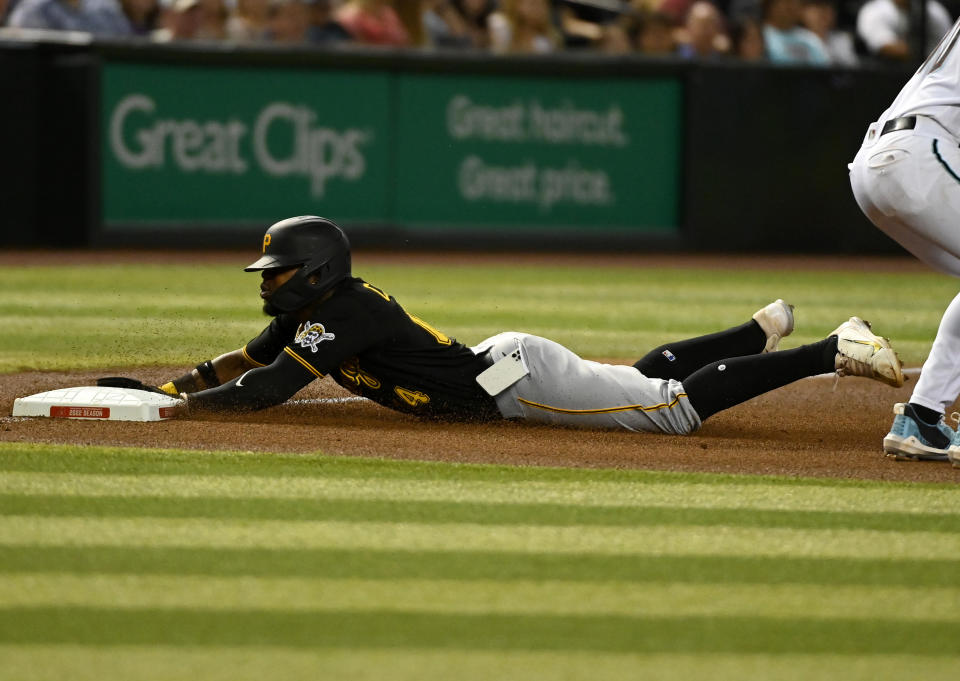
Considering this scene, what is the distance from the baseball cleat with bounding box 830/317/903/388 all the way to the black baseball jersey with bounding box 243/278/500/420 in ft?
4.36

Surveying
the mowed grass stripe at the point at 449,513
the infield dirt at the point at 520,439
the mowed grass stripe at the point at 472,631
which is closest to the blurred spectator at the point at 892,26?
the infield dirt at the point at 520,439

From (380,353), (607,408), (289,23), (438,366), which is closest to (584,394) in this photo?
(607,408)

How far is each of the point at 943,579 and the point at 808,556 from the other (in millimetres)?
363

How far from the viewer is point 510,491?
16.2 feet

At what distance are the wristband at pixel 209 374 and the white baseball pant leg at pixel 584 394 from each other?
110 cm

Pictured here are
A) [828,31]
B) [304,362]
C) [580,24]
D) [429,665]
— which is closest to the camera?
[429,665]

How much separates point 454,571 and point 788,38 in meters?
13.4

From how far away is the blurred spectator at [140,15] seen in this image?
14773 millimetres

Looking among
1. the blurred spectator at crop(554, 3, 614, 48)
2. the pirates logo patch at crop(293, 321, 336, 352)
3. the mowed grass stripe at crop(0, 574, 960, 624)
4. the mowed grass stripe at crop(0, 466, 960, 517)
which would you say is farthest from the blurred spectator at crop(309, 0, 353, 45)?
the mowed grass stripe at crop(0, 574, 960, 624)

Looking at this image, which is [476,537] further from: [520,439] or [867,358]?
[867,358]

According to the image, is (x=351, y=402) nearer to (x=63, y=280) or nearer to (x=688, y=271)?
(x=63, y=280)

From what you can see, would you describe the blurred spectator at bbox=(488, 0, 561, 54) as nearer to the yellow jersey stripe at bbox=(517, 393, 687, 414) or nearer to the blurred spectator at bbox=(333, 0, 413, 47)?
the blurred spectator at bbox=(333, 0, 413, 47)

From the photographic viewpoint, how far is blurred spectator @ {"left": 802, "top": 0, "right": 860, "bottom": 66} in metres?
17.0

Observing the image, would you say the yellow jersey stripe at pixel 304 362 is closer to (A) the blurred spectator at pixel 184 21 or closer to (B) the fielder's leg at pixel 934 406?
(B) the fielder's leg at pixel 934 406
